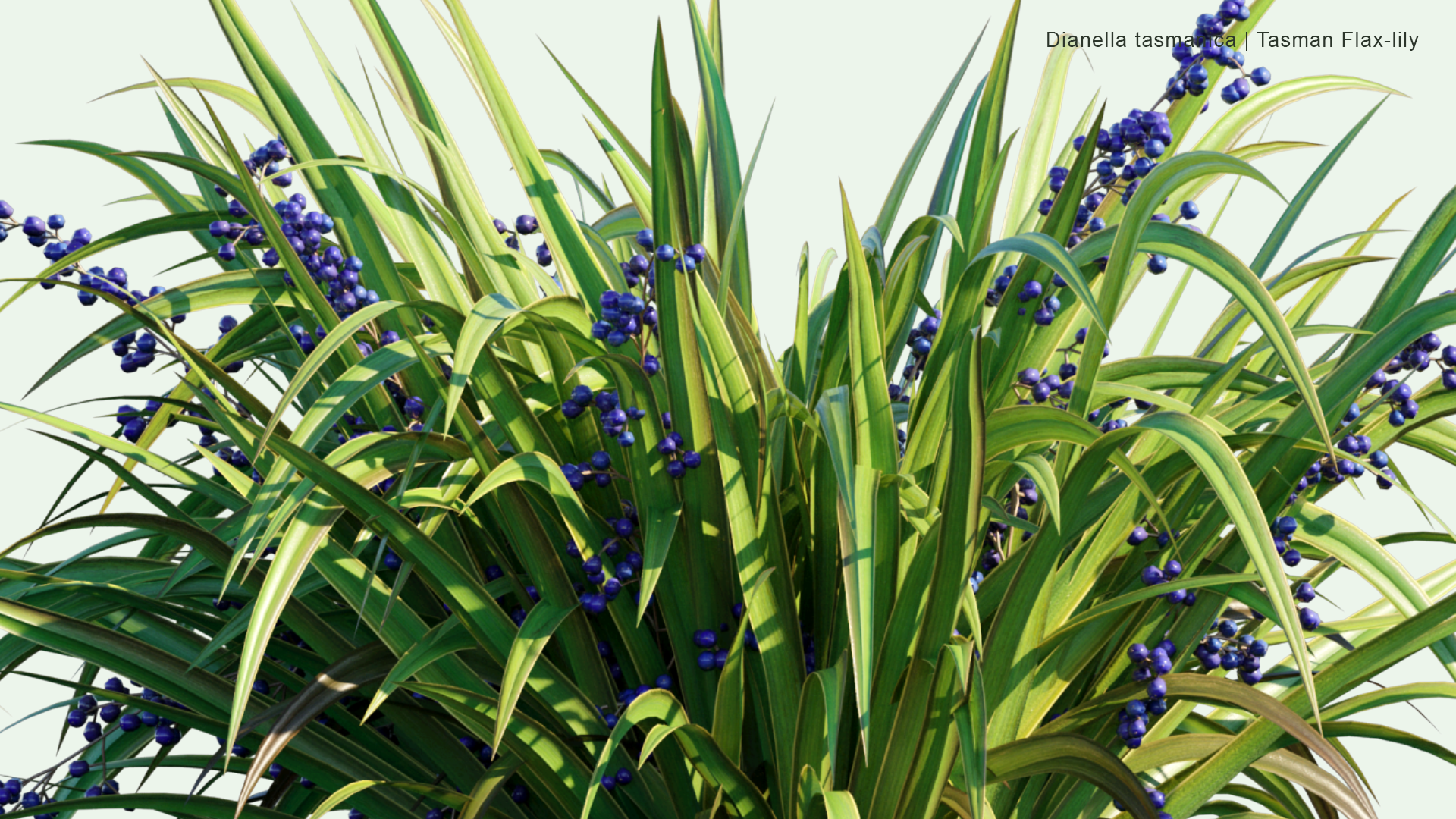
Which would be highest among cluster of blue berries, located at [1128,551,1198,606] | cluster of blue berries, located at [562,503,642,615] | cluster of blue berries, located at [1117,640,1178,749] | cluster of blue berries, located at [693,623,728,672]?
cluster of blue berries, located at [562,503,642,615]

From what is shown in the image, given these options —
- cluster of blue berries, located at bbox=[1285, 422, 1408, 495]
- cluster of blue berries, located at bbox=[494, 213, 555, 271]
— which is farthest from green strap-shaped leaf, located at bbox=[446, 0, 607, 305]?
cluster of blue berries, located at bbox=[1285, 422, 1408, 495]

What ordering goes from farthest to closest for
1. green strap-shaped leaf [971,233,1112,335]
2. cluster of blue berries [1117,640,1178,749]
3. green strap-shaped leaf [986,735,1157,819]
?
cluster of blue berries [1117,640,1178,749] → green strap-shaped leaf [986,735,1157,819] → green strap-shaped leaf [971,233,1112,335]

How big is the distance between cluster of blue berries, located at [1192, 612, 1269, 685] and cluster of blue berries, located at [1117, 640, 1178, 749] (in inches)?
1.6

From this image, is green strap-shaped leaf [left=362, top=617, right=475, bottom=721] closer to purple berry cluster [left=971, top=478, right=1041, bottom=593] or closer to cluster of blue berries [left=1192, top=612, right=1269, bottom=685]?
purple berry cluster [left=971, top=478, right=1041, bottom=593]

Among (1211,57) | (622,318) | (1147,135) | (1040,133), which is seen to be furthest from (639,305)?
(1040,133)

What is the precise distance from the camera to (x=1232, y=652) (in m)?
1.23

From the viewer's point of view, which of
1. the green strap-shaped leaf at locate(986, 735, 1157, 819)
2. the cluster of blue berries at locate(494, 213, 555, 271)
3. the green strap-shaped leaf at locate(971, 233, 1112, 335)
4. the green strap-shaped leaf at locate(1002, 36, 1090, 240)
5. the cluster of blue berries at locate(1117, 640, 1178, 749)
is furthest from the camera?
the green strap-shaped leaf at locate(1002, 36, 1090, 240)

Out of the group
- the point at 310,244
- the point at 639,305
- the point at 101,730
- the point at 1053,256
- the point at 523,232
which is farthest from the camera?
the point at 101,730

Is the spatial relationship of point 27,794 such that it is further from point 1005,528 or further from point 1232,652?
point 1232,652

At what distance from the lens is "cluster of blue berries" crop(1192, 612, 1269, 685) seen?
121 centimetres

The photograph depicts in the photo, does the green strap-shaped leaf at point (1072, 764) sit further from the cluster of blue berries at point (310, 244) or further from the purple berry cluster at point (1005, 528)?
the cluster of blue berries at point (310, 244)

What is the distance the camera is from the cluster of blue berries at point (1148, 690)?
115 centimetres

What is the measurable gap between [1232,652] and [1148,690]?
132mm

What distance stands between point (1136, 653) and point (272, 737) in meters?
0.77
